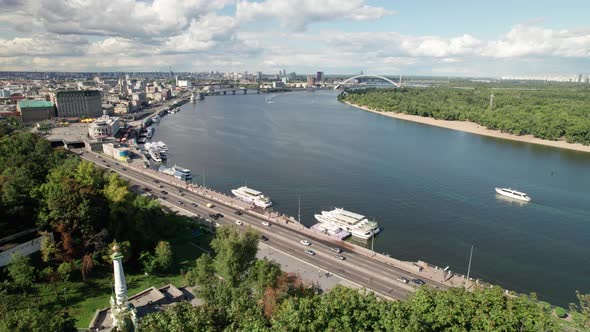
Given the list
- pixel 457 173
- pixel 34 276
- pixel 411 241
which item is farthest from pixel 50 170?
pixel 457 173

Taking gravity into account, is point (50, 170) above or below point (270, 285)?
above

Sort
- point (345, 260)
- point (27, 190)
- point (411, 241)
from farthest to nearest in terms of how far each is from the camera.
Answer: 1. point (411, 241)
2. point (345, 260)
3. point (27, 190)

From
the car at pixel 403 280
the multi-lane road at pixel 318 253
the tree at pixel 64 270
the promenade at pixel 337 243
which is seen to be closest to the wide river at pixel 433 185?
the promenade at pixel 337 243

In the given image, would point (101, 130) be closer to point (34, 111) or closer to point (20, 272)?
point (34, 111)

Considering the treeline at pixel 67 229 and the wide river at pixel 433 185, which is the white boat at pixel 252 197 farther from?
the treeline at pixel 67 229

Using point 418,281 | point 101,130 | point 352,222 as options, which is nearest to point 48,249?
point 418,281

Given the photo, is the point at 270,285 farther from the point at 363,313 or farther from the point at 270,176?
the point at 270,176
